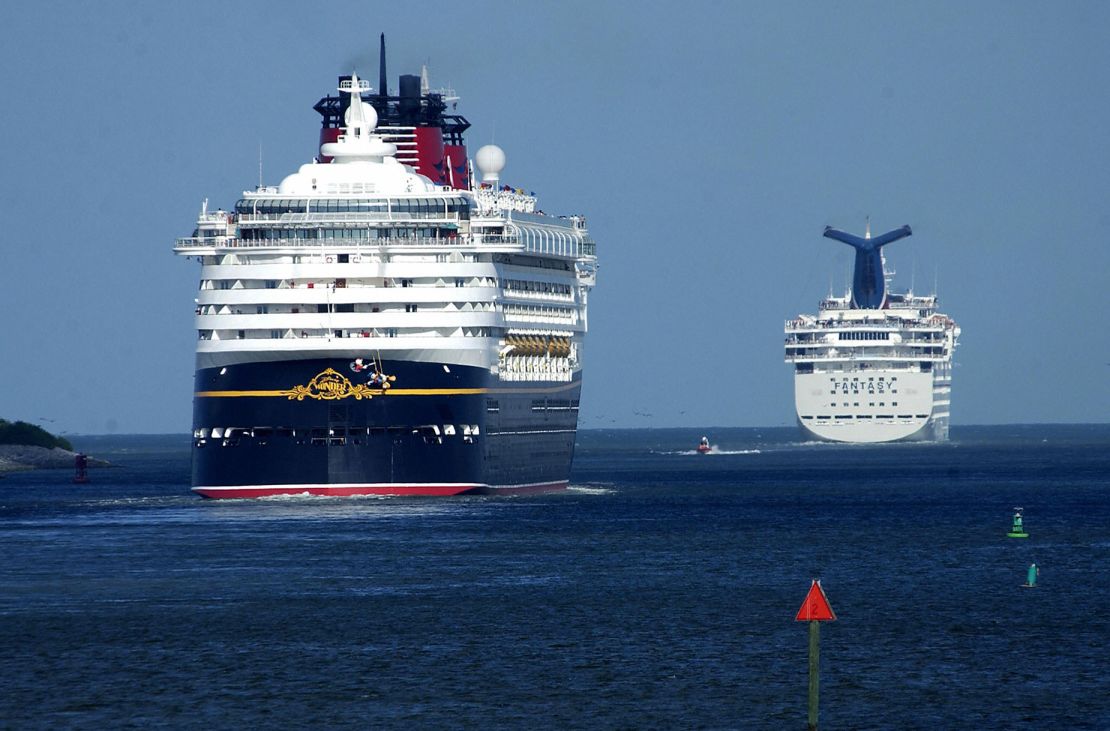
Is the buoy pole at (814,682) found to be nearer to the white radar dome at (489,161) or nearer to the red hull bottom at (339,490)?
the red hull bottom at (339,490)

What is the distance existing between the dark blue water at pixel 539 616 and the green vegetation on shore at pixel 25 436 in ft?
295

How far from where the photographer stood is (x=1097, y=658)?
152 feet

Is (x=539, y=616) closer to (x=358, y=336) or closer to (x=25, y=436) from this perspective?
(x=358, y=336)

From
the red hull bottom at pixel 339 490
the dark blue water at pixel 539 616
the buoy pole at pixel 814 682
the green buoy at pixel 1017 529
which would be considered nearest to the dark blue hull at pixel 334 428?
the red hull bottom at pixel 339 490

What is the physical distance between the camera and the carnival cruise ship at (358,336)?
88.5 metres

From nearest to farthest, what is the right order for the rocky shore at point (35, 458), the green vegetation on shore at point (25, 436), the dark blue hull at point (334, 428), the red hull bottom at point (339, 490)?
1. the dark blue hull at point (334, 428)
2. the red hull bottom at point (339, 490)
3. the rocky shore at point (35, 458)
4. the green vegetation on shore at point (25, 436)

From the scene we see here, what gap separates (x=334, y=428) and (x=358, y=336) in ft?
13.1

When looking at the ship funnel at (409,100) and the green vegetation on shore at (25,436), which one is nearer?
→ the ship funnel at (409,100)

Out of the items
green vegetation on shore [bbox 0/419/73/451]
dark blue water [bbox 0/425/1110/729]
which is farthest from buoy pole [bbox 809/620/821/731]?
green vegetation on shore [bbox 0/419/73/451]

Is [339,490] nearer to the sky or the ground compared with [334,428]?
nearer to the ground

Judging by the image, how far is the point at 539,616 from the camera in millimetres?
54156

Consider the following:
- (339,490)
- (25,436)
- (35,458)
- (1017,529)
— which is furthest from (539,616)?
(25,436)

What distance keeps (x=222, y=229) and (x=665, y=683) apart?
54379 mm

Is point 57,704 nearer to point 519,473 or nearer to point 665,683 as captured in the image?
point 665,683
